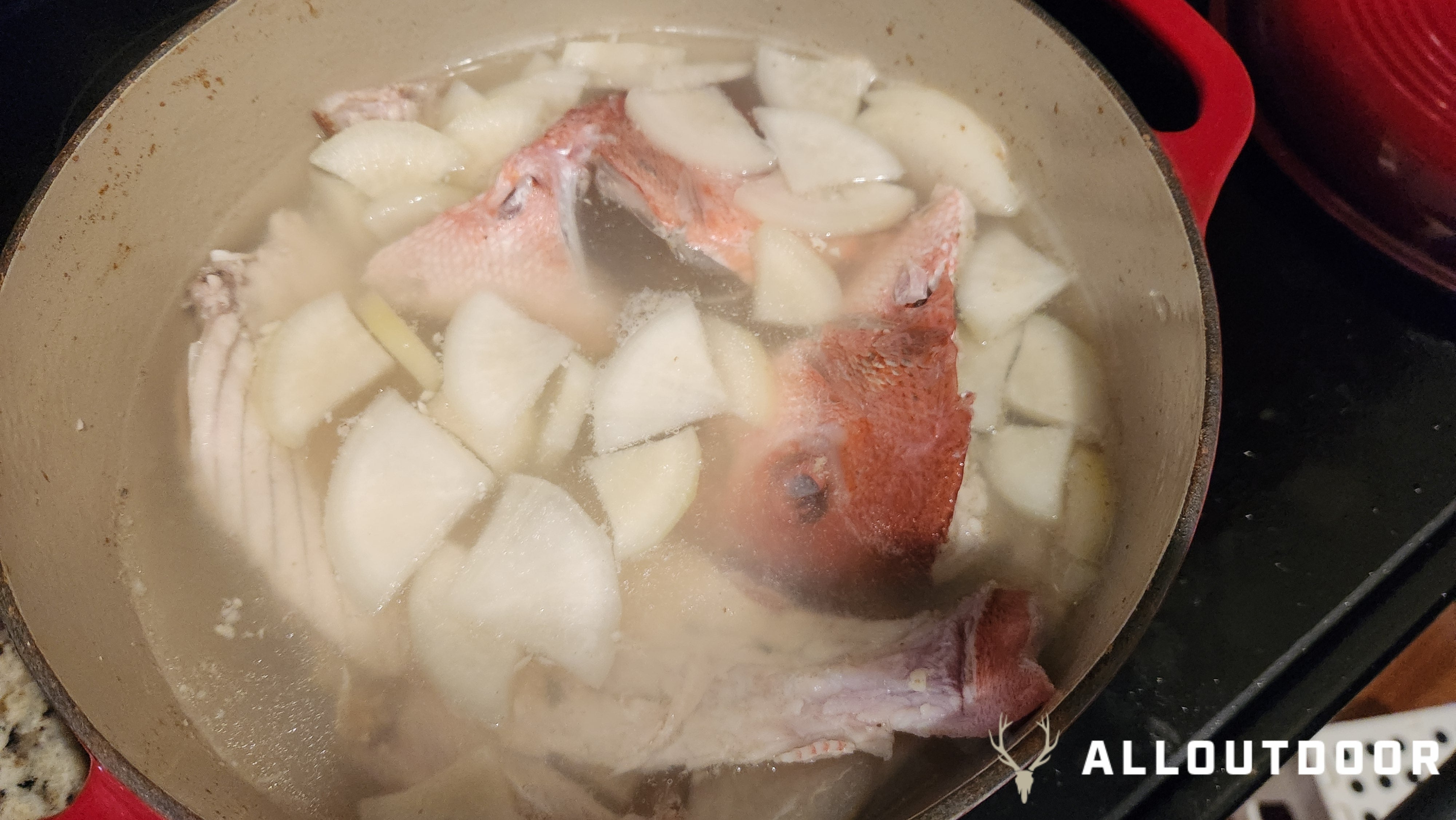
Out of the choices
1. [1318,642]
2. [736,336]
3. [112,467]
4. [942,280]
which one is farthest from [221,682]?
[1318,642]

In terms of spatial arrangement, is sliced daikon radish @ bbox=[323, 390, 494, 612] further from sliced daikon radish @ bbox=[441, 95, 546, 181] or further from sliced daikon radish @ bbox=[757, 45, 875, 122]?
sliced daikon radish @ bbox=[757, 45, 875, 122]

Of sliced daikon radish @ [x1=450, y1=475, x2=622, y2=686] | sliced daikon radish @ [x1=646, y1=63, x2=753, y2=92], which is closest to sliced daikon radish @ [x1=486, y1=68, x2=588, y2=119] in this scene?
sliced daikon radish @ [x1=646, y1=63, x2=753, y2=92]

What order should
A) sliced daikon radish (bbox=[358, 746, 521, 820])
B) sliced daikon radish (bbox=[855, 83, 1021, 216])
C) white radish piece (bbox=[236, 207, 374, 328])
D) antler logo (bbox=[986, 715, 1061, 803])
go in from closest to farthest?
antler logo (bbox=[986, 715, 1061, 803])
sliced daikon radish (bbox=[358, 746, 521, 820])
white radish piece (bbox=[236, 207, 374, 328])
sliced daikon radish (bbox=[855, 83, 1021, 216])

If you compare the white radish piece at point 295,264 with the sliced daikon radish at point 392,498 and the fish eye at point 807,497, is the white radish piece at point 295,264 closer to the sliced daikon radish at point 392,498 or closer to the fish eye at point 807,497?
the sliced daikon radish at point 392,498

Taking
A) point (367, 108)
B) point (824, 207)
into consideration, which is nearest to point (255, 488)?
point (367, 108)

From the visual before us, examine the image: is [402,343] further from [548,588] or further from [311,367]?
[548,588]

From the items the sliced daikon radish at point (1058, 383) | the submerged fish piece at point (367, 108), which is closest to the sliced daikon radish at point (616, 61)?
the submerged fish piece at point (367, 108)

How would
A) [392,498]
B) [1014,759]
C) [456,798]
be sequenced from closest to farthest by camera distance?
1. [1014,759]
2. [456,798]
3. [392,498]
